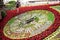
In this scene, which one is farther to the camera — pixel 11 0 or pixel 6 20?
pixel 11 0

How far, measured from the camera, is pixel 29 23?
8859 mm

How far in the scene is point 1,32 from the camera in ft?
27.9

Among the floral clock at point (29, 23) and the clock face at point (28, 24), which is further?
the clock face at point (28, 24)

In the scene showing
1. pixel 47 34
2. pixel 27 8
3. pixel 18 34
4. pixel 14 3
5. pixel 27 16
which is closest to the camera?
pixel 47 34

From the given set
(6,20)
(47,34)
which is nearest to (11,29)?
(6,20)

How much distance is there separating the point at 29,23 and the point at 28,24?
10 cm

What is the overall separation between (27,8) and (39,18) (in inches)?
63.8

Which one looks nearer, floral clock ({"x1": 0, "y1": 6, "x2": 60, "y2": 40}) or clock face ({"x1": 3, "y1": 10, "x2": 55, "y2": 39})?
floral clock ({"x1": 0, "y1": 6, "x2": 60, "y2": 40})

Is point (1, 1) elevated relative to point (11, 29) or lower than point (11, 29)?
elevated

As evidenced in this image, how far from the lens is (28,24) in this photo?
28.8ft

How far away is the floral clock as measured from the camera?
788 cm

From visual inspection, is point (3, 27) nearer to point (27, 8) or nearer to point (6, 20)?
point (6, 20)

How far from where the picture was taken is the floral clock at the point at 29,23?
310 inches

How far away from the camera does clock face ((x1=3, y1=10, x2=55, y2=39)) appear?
319 inches
